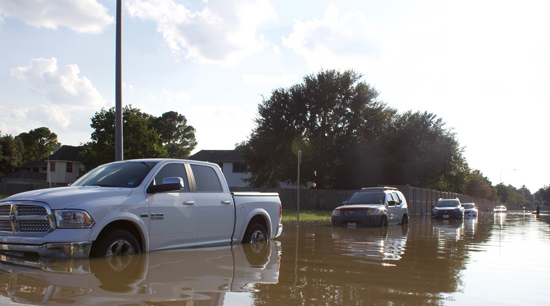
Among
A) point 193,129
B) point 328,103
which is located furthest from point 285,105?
point 193,129

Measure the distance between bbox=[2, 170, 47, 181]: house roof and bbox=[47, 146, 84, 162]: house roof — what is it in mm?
4986

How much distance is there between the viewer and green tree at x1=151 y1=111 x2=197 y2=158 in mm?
75438

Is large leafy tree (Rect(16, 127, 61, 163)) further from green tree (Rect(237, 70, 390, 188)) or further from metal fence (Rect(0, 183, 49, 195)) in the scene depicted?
green tree (Rect(237, 70, 390, 188))

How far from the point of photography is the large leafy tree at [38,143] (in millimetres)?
93125

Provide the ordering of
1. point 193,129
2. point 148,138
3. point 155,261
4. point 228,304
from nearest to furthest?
point 228,304 < point 155,261 < point 148,138 < point 193,129

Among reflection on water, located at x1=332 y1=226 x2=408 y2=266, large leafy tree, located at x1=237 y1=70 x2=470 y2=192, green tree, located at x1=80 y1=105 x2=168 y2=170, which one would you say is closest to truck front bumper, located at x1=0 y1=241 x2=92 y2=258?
reflection on water, located at x1=332 y1=226 x2=408 y2=266

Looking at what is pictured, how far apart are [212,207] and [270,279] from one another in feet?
8.19

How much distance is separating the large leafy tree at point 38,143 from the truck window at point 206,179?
91.7 m

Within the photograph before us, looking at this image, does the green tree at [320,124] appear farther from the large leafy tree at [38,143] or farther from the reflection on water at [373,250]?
the large leafy tree at [38,143]

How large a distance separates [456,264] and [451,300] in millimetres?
3305

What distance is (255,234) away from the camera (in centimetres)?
974

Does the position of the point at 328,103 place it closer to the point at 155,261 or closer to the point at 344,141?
the point at 344,141

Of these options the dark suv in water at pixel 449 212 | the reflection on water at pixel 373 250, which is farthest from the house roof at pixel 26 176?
the reflection on water at pixel 373 250

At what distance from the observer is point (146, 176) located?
25.0 ft
